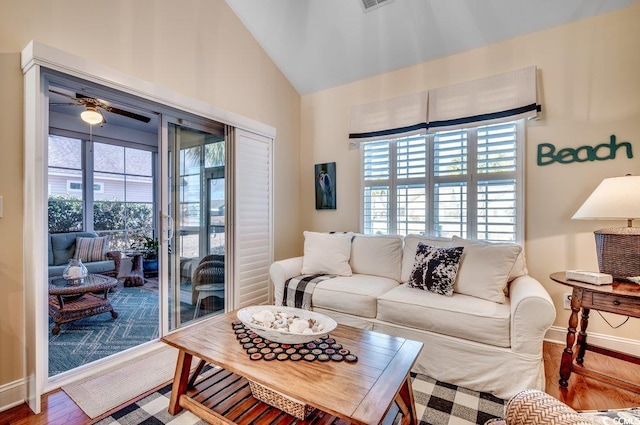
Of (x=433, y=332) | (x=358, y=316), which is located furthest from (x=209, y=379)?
(x=433, y=332)

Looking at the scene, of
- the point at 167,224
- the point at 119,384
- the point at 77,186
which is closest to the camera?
the point at 119,384

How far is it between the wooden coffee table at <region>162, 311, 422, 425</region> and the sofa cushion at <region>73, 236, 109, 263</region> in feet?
12.5

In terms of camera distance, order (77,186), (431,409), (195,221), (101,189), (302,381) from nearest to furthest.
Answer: (302,381)
(431,409)
(195,221)
(77,186)
(101,189)

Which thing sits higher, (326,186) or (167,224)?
(326,186)

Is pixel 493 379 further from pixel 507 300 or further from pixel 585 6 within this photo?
pixel 585 6

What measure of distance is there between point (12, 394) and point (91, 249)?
10.7 feet

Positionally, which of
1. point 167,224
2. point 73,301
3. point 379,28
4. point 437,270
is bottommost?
point 73,301

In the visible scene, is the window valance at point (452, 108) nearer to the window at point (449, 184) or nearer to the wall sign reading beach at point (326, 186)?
the window at point (449, 184)

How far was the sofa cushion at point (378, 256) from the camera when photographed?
284 centimetres

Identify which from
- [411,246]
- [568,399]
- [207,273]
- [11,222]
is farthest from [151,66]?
[568,399]

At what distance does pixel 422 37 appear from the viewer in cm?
290

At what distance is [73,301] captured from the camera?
292cm

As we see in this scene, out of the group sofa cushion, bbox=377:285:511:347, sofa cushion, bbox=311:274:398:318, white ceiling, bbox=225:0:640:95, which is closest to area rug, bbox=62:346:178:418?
sofa cushion, bbox=311:274:398:318

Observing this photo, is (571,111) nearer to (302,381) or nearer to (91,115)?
(302,381)
